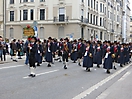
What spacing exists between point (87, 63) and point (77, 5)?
29760 millimetres

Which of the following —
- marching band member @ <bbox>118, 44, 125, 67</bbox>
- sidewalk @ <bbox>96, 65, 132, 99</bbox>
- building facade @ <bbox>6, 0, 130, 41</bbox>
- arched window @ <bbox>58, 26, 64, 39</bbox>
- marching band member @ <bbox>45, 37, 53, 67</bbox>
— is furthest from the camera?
arched window @ <bbox>58, 26, 64, 39</bbox>

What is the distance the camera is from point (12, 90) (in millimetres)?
8805

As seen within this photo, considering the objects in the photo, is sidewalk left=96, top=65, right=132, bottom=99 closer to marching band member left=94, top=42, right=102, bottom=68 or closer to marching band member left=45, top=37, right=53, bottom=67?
marching band member left=45, top=37, right=53, bottom=67

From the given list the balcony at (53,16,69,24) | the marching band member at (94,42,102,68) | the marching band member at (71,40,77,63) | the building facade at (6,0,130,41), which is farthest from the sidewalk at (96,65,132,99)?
the balcony at (53,16,69,24)

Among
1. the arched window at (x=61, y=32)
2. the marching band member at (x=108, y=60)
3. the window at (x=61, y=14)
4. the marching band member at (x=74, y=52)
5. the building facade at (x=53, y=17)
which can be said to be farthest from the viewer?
the arched window at (x=61, y=32)

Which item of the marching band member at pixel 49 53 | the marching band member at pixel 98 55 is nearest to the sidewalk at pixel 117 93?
the marching band member at pixel 49 53

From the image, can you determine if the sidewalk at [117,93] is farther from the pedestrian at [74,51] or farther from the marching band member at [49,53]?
the pedestrian at [74,51]

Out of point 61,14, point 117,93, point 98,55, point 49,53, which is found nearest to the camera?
point 117,93

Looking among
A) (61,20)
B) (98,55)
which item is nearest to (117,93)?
(98,55)

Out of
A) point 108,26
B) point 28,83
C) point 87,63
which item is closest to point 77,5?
point 108,26

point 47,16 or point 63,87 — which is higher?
point 47,16

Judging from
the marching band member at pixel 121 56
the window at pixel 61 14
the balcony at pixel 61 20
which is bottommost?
the marching band member at pixel 121 56

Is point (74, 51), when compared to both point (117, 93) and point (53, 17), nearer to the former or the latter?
point (117, 93)

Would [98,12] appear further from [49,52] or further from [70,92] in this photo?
[70,92]
